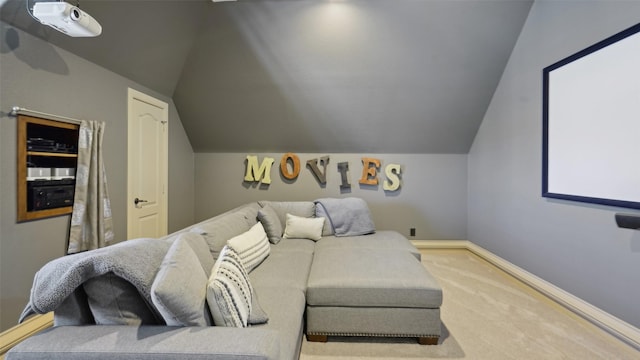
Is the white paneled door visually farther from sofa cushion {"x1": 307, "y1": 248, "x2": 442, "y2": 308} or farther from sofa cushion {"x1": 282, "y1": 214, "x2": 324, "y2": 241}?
sofa cushion {"x1": 307, "y1": 248, "x2": 442, "y2": 308}

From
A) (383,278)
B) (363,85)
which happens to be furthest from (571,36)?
(383,278)

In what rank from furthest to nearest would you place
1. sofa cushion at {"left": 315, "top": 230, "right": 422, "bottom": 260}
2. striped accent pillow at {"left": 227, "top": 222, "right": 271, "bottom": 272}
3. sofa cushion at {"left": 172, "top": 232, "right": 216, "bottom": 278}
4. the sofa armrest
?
sofa cushion at {"left": 315, "top": 230, "right": 422, "bottom": 260} → striped accent pillow at {"left": 227, "top": 222, "right": 271, "bottom": 272} → sofa cushion at {"left": 172, "top": 232, "right": 216, "bottom": 278} → the sofa armrest

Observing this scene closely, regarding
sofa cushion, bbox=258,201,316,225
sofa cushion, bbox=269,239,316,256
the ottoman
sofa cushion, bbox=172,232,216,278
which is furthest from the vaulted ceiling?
the ottoman

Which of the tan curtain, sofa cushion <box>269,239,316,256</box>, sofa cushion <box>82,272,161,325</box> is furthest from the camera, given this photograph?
sofa cushion <box>269,239,316,256</box>

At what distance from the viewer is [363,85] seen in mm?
3658

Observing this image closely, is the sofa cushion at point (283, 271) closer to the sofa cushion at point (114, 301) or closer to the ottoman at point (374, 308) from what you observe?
the ottoman at point (374, 308)

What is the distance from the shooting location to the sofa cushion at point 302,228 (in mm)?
3213

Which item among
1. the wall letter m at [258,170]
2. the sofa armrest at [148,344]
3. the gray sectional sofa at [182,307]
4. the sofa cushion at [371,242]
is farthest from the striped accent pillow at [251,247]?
the wall letter m at [258,170]

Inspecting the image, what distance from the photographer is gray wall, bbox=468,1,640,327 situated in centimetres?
213

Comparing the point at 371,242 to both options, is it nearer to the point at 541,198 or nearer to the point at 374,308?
the point at 374,308

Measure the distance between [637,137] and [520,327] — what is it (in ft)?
5.33

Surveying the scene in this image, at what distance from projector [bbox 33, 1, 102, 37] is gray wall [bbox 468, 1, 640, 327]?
377cm

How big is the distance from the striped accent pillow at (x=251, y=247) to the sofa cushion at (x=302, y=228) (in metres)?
0.68

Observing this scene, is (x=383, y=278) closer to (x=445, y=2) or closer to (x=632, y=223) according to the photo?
(x=632, y=223)
